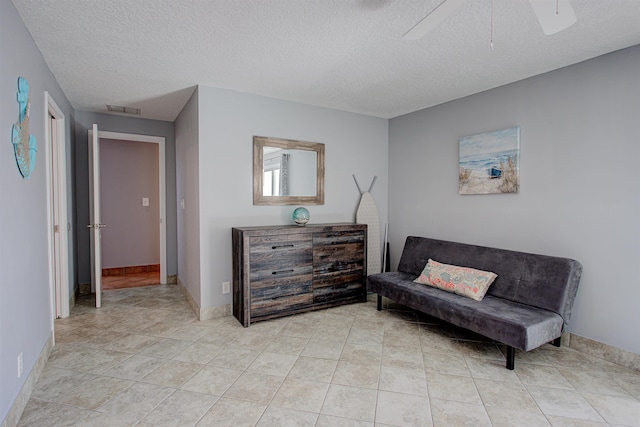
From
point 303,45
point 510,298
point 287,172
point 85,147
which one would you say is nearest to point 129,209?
point 85,147

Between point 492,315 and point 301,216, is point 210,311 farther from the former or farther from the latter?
point 492,315

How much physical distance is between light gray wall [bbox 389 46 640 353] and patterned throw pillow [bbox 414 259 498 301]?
1.77 ft

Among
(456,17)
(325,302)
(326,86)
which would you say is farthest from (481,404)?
(326,86)

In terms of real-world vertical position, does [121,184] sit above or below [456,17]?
below

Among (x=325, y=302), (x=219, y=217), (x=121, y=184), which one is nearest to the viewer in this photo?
(x=219, y=217)

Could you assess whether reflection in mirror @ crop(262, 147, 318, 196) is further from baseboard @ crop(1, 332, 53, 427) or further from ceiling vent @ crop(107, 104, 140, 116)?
baseboard @ crop(1, 332, 53, 427)

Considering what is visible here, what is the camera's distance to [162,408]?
193 cm

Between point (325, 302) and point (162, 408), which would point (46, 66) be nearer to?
point (162, 408)

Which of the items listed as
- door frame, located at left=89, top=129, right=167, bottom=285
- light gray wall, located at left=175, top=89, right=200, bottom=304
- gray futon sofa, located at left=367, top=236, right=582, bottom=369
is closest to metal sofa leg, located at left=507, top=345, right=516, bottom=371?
gray futon sofa, located at left=367, top=236, right=582, bottom=369

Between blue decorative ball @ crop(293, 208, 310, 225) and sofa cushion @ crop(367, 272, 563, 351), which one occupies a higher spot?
blue decorative ball @ crop(293, 208, 310, 225)

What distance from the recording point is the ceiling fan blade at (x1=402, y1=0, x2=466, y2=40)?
145 cm

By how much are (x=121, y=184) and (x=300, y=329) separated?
13.1 feet

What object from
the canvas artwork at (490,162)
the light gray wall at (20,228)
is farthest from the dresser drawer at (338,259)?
the light gray wall at (20,228)

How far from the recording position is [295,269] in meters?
3.41
